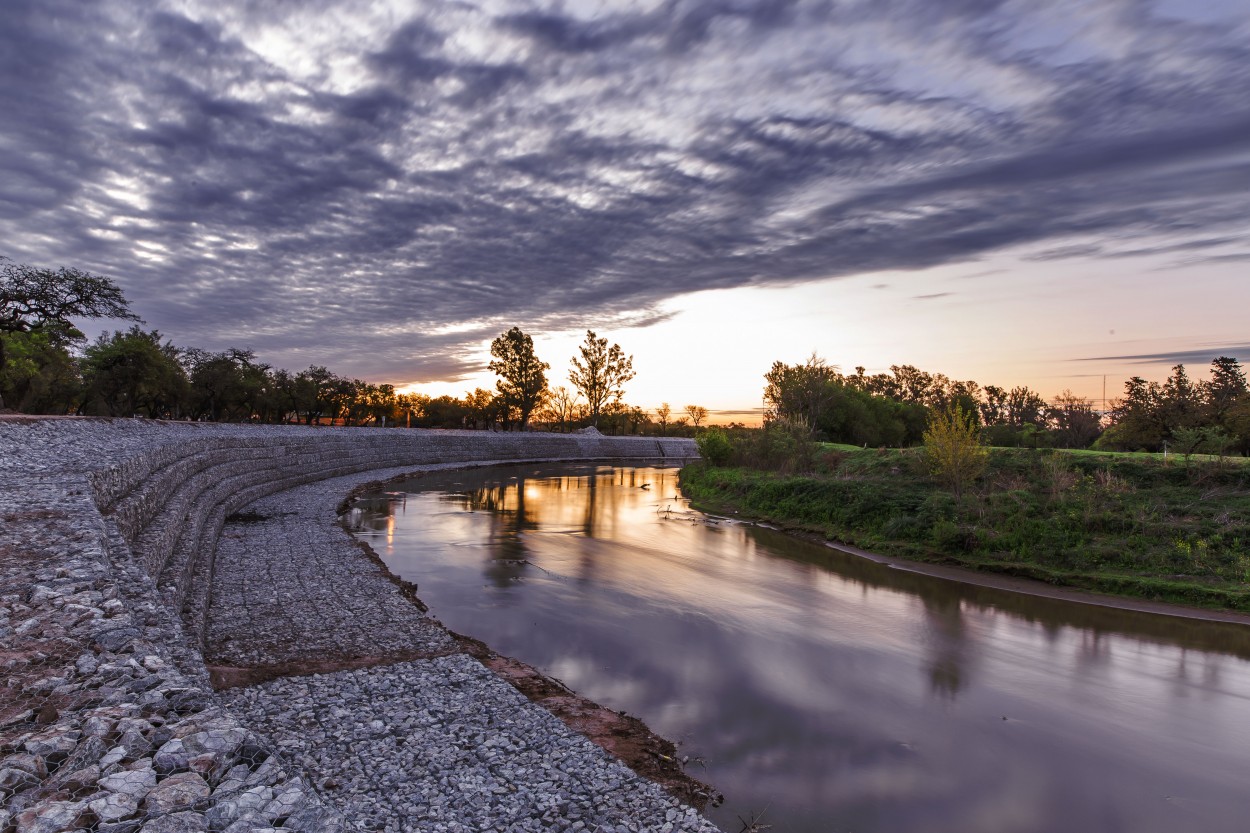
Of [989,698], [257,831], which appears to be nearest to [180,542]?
[257,831]

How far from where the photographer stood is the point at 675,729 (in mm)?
8992

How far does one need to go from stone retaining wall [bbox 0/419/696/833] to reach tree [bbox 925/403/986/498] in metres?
21.1

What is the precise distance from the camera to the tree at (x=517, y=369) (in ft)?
294

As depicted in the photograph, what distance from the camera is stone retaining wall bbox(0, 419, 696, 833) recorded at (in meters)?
3.42

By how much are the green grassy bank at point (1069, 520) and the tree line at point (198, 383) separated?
1567 inches

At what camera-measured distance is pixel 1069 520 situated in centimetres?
1967

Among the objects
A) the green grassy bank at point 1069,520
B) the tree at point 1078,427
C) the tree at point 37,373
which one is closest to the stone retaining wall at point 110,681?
the green grassy bank at point 1069,520

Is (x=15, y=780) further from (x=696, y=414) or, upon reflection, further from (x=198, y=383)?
(x=696, y=414)

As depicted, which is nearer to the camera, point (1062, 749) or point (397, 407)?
point (1062, 749)

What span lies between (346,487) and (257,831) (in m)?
34.9

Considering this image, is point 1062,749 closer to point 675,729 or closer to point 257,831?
point 675,729

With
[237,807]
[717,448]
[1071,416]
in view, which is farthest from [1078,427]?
[237,807]

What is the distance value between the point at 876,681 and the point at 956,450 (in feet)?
42.2

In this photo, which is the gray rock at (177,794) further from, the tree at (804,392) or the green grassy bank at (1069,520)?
the tree at (804,392)
